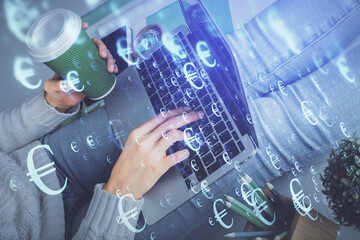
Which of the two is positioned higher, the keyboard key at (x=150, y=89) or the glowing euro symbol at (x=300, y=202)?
the keyboard key at (x=150, y=89)

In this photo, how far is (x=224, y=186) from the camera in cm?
51

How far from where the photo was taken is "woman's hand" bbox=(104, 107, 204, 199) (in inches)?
18.9

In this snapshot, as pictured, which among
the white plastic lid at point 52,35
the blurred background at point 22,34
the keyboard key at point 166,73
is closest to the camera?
the white plastic lid at point 52,35

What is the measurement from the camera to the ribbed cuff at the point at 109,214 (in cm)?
46

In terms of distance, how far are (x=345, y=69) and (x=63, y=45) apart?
1.80 feet

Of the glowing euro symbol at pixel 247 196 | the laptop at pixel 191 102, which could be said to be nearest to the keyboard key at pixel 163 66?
the laptop at pixel 191 102

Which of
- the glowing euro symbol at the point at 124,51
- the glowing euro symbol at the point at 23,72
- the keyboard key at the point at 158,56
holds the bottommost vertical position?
the keyboard key at the point at 158,56

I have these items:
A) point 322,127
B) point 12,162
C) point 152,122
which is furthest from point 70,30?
point 322,127

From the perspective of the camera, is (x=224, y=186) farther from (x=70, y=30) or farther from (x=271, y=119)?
(x=70, y=30)

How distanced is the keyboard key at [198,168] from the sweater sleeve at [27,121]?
335 millimetres

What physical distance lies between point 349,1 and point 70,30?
1.79 feet

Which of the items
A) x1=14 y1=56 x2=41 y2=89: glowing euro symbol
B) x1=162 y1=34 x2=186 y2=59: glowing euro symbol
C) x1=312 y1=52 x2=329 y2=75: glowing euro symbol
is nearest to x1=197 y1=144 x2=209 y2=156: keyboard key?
x1=162 y1=34 x2=186 y2=59: glowing euro symbol

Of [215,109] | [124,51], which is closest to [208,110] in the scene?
[215,109]

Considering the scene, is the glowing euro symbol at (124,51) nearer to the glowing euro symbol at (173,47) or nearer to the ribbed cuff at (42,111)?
the glowing euro symbol at (173,47)
